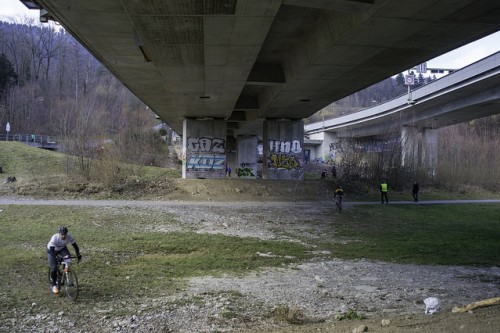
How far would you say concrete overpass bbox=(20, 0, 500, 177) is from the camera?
11469 millimetres

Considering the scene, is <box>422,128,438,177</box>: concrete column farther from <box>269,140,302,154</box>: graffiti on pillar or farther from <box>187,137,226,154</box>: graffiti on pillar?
<box>187,137,226,154</box>: graffiti on pillar

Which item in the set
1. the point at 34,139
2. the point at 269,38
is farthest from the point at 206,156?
the point at 34,139

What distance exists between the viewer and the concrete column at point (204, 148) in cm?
3619

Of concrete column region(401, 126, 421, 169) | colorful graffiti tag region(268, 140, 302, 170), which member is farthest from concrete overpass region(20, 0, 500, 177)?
concrete column region(401, 126, 421, 169)

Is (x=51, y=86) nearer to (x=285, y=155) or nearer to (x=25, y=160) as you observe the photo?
(x=25, y=160)

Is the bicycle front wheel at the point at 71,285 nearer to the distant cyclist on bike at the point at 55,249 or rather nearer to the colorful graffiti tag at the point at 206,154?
the distant cyclist on bike at the point at 55,249

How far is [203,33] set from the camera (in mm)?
13727

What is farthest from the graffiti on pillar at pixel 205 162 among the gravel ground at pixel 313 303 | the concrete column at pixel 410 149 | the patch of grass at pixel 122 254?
the gravel ground at pixel 313 303

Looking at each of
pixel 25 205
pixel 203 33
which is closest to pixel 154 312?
pixel 203 33

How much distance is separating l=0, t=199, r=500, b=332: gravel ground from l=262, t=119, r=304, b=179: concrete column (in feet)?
74.4

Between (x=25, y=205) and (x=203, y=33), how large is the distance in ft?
53.9

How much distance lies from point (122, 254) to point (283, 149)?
24.9 metres

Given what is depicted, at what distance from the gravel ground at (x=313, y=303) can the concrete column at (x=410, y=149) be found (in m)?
31.0

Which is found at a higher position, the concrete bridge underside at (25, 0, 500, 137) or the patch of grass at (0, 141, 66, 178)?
the concrete bridge underside at (25, 0, 500, 137)
